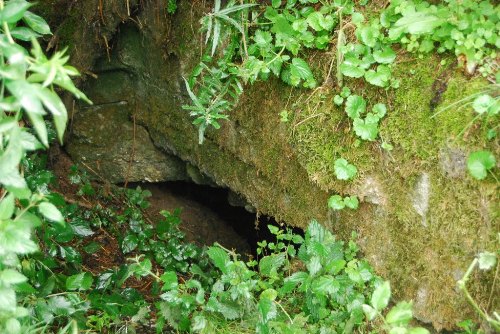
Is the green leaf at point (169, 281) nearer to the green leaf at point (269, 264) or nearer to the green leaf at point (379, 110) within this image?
the green leaf at point (269, 264)

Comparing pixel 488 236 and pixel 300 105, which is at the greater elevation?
pixel 300 105

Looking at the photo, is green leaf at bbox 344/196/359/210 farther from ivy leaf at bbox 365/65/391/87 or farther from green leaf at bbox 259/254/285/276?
ivy leaf at bbox 365/65/391/87

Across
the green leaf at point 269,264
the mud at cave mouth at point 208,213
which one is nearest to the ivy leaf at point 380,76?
the green leaf at point 269,264

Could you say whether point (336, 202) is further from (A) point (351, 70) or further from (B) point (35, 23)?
(B) point (35, 23)

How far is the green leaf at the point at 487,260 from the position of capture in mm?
1906

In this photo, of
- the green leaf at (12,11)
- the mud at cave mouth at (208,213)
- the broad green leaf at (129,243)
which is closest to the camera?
the green leaf at (12,11)

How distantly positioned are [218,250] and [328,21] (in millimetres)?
1256

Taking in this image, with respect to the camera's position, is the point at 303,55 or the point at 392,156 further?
the point at 303,55

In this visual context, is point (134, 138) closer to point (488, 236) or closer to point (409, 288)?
point (409, 288)

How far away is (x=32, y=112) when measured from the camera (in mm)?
1391

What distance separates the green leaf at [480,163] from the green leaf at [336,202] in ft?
2.21

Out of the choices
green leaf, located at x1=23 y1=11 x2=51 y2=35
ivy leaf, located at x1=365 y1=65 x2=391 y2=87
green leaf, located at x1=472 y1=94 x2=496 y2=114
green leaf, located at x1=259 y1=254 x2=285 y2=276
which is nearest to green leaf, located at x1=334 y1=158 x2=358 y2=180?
ivy leaf, located at x1=365 y1=65 x2=391 y2=87

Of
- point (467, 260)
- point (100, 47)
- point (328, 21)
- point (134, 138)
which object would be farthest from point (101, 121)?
point (467, 260)

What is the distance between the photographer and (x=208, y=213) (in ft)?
15.5
